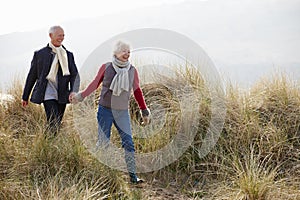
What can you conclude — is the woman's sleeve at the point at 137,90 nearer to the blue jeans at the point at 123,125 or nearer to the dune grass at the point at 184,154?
the blue jeans at the point at 123,125

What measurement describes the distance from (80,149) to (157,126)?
4.03 feet

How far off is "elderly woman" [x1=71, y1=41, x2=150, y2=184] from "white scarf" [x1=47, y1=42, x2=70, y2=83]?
465 millimetres

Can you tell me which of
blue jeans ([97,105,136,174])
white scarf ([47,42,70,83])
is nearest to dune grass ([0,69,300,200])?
blue jeans ([97,105,136,174])

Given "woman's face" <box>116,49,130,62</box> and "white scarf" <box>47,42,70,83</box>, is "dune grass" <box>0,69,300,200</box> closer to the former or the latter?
"white scarf" <box>47,42,70,83</box>

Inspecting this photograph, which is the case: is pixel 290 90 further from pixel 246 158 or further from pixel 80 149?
pixel 80 149

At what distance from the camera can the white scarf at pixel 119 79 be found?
14.2 ft

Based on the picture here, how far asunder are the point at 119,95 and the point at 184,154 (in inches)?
47.5

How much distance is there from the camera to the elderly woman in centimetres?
434

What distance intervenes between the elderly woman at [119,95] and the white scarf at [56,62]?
18.3 inches

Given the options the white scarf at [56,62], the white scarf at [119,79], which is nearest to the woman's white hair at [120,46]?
the white scarf at [119,79]

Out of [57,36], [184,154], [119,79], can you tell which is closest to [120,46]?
[119,79]

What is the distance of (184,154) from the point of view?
16.6 ft

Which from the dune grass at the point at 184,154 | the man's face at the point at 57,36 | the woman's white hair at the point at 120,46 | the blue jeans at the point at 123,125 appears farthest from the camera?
the man's face at the point at 57,36

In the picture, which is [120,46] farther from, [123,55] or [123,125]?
[123,125]
